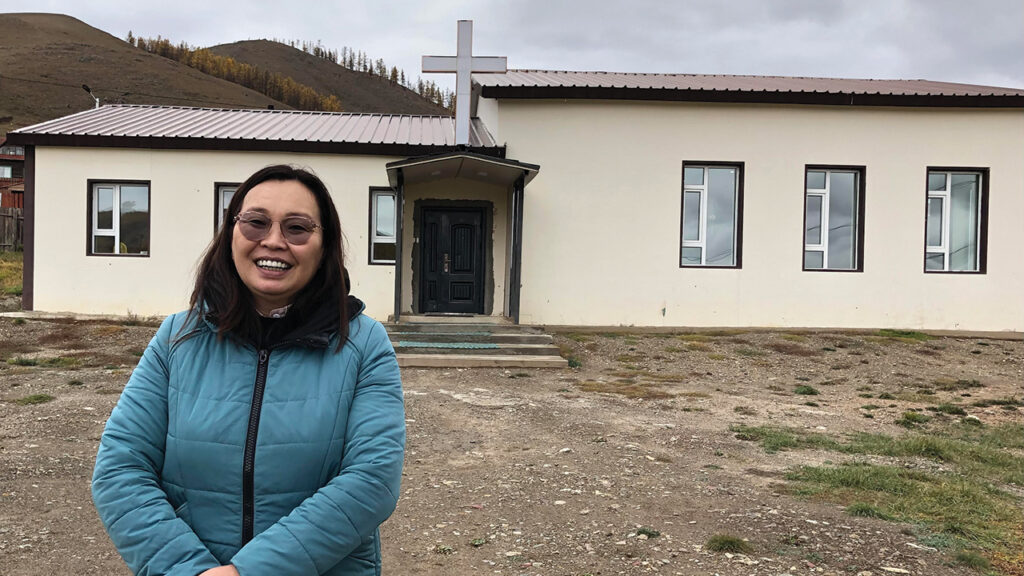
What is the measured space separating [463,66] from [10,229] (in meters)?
20.3

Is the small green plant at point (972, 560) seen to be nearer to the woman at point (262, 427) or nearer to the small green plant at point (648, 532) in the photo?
the small green plant at point (648, 532)

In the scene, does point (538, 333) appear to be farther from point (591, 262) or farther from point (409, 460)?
point (409, 460)

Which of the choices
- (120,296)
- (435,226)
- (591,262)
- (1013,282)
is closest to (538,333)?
(591,262)

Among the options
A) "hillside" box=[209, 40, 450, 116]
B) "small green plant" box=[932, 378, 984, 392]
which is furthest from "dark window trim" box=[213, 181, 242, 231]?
"hillside" box=[209, 40, 450, 116]

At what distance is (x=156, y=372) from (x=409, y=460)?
3647mm

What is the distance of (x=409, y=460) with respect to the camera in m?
5.28

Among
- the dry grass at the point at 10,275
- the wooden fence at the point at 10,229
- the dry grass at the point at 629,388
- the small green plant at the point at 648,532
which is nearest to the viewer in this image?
the small green plant at the point at 648,532

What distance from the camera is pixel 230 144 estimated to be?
40.8ft

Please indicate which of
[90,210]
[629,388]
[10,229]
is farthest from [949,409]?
[10,229]

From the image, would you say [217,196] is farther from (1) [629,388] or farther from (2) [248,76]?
(2) [248,76]

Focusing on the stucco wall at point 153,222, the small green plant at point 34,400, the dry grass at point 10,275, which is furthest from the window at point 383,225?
the dry grass at point 10,275

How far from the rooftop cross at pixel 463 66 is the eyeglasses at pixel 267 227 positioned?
10.5 metres

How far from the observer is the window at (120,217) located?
41.5 ft

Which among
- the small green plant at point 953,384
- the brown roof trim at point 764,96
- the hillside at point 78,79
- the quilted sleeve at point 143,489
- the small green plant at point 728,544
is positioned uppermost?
the hillside at point 78,79
